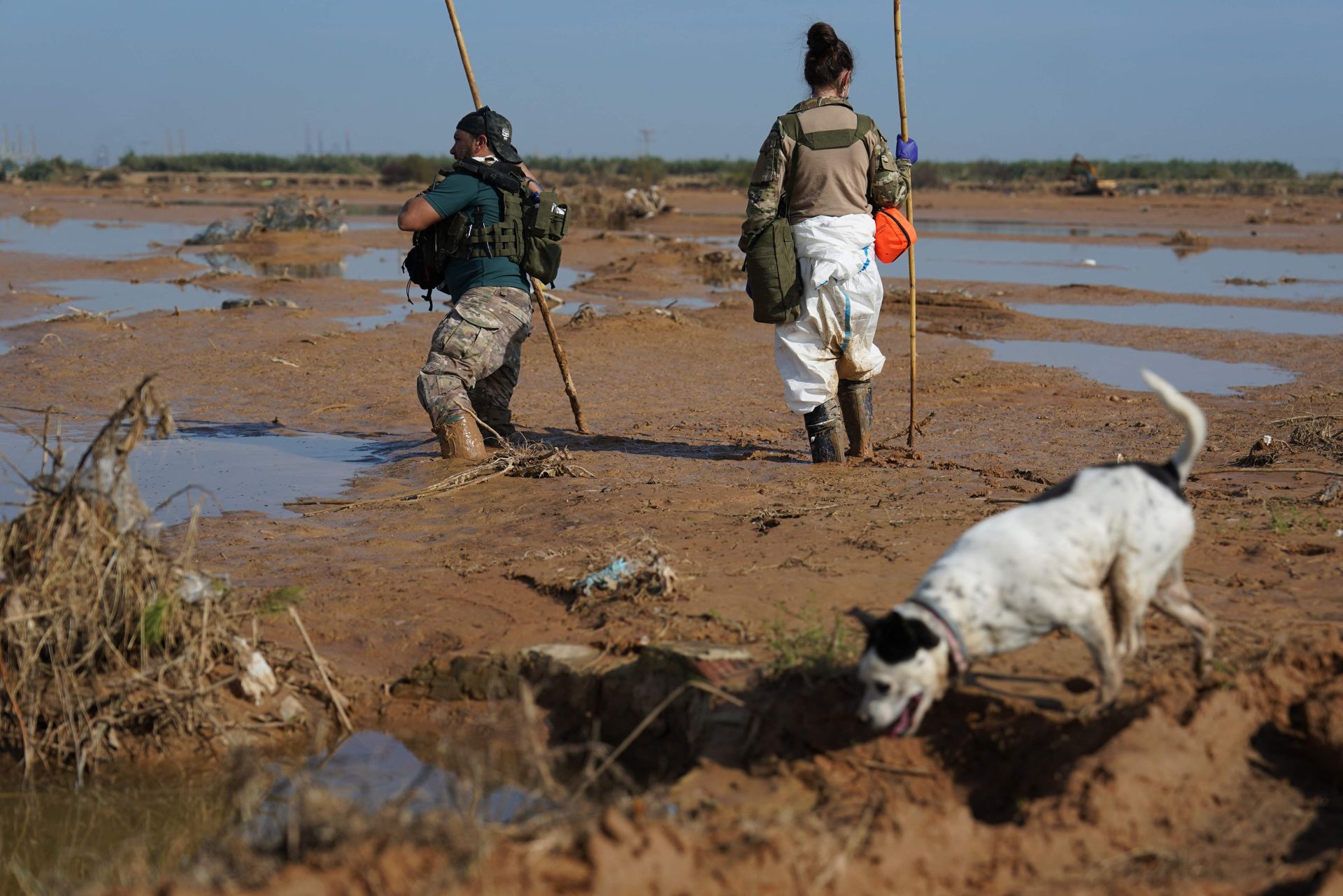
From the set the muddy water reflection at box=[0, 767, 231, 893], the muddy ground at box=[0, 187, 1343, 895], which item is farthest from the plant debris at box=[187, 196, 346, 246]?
the muddy water reflection at box=[0, 767, 231, 893]

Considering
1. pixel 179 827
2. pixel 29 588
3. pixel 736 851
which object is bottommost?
pixel 179 827

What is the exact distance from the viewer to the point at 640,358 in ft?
43.3

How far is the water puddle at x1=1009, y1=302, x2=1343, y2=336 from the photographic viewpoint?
1540cm

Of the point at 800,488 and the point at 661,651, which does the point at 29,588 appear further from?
the point at 800,488

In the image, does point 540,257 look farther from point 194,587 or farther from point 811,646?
point 811,646

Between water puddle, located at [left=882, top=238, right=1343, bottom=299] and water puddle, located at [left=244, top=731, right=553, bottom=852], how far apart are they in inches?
695

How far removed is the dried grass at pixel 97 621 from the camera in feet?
13.6

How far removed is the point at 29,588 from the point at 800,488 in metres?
4.17

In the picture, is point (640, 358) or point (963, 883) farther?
point (640, 358)

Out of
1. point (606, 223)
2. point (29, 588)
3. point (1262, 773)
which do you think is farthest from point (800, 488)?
point (606, 223)

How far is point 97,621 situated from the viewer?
13.8 feet

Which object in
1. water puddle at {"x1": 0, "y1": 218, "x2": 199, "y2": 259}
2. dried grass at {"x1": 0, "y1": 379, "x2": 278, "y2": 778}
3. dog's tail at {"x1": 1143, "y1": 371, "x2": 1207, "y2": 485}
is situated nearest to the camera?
dog's tail at {"x1": 1143, "y1": 371, "x2": 1207, "y2": 485}

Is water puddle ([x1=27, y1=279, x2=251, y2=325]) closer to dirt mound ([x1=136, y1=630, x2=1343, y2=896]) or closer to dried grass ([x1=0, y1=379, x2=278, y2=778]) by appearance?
dried grass ([x1=0, y1=379, x2=278, y2=778])

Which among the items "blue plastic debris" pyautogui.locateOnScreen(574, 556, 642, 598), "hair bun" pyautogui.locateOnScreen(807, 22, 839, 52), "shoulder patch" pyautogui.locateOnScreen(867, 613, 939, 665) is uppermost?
"hair bun" pyautogui.locateOnScreen(807, 22, 839, 52)
